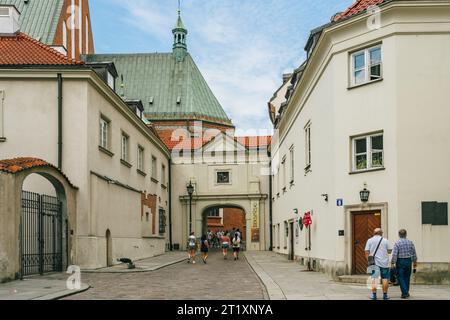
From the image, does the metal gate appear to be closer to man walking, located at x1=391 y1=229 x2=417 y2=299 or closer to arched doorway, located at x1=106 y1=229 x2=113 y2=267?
arched doorway, located at x1=106 y1=229 x2=113 y2=267

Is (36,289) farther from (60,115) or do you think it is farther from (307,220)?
(307,220)

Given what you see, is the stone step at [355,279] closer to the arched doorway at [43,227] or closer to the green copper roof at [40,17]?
the arched doorway at [43,227]

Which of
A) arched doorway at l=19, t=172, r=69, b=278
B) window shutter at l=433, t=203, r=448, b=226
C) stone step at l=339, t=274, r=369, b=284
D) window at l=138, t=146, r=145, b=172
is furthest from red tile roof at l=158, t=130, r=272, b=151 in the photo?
window shutter at l=433, t=203, r=448, b=226

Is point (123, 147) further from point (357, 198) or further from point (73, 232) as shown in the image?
point (357, 198)

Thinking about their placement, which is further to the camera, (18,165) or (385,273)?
(18,165)

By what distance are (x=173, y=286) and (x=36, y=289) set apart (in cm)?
370

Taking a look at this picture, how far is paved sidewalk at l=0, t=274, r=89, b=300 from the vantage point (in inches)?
541

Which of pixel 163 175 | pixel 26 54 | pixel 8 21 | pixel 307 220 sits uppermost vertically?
pixel 8 21

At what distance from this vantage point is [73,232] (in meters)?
22.5

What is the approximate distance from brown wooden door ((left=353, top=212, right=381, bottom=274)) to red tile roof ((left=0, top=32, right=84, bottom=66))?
39.0ft

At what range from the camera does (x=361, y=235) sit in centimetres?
1889

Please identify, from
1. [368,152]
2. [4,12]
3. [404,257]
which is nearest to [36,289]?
[404,257]

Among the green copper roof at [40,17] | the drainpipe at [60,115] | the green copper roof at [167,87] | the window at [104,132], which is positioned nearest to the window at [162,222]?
the green copper roof at [40,17]

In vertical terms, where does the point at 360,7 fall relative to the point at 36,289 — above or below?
above
